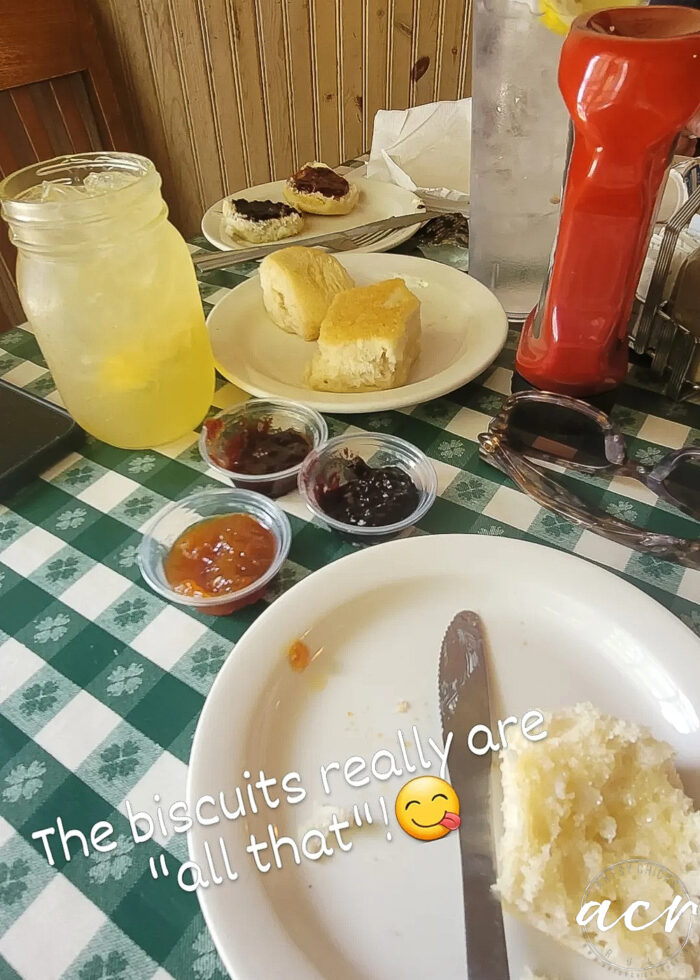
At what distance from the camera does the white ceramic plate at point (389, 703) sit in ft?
1.66

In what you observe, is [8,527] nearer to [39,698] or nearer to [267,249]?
[39,698]

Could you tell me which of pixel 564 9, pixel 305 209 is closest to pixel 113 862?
pixel 564 9

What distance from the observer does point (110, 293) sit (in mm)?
857

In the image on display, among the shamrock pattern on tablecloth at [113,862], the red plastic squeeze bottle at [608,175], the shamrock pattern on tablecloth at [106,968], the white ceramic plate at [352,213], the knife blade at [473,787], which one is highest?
the red plastic squeeze bottle at [608,175]

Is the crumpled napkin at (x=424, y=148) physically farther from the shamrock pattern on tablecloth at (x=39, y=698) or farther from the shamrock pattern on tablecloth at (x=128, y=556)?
the shamrock pattern on tablecloth at (x=39, y=698)

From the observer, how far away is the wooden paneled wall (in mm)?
2566

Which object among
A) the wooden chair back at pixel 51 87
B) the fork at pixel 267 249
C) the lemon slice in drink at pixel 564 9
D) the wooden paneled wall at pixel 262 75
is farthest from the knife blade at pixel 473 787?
the wooden paneled wall at pixel 262 75

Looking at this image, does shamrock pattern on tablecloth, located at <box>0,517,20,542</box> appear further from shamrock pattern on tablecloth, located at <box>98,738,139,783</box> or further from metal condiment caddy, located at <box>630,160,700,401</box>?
metal condiment caddy, located at <box>630,160,700,401</box>

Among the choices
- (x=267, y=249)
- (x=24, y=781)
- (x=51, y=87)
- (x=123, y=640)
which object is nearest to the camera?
(x=24, y=781)

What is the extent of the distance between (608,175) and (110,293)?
640 millimetres

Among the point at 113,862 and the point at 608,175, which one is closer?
the point at 113,862

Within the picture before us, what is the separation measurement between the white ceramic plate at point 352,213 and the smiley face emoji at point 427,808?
3.74ft

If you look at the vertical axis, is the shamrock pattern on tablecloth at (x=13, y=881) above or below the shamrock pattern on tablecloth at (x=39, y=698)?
below

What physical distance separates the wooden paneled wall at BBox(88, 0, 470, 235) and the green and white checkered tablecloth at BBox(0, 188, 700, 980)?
212cm
